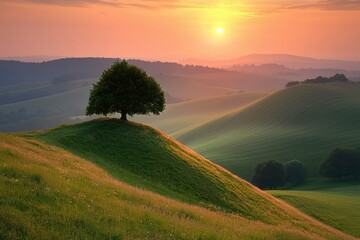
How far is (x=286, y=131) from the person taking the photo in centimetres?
15912

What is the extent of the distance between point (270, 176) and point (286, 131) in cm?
5132

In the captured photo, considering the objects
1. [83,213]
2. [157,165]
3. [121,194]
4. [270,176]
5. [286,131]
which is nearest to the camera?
[83,213]

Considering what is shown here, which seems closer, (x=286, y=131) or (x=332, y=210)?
(x=332, y=210)

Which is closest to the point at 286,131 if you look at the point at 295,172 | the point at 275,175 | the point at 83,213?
the point at 295,172

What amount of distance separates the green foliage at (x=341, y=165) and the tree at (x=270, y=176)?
489 inches

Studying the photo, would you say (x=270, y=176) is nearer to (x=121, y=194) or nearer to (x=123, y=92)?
(x=123, y=92)

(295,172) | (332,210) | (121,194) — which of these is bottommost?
(295,172)

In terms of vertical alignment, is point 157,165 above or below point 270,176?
above

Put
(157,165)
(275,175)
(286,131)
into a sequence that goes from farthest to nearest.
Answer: (286,131), (275,175), (157,165)

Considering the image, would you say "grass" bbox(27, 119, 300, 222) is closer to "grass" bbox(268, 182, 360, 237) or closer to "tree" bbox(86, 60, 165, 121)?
"tree" bbox(86, 60, 165, 121)

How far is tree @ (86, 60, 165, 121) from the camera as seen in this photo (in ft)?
153

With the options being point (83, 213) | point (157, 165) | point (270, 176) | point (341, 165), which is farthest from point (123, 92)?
point (341, 165)

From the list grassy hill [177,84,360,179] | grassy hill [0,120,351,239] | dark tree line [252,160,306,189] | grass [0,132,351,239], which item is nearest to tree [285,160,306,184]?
dark tree line [252,160,306,189]

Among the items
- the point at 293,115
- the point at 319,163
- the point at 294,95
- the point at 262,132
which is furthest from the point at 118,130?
the point at 294,95
